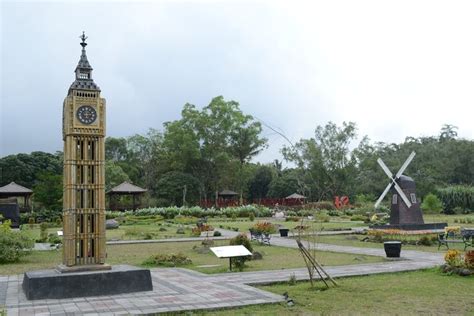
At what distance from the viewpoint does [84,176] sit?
33.7 feet

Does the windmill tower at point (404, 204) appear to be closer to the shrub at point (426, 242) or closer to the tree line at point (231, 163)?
the shrub at point (426, 242)

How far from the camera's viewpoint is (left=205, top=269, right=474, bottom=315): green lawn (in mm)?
8062

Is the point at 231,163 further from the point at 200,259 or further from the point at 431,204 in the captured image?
the point at 200,259

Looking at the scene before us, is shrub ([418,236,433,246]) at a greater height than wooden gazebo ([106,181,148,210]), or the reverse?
wooden gazebo ([106,181,148,210])

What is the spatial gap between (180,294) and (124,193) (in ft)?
130

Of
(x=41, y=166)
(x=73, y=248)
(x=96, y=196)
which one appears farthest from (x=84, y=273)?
(x=41, y=166)

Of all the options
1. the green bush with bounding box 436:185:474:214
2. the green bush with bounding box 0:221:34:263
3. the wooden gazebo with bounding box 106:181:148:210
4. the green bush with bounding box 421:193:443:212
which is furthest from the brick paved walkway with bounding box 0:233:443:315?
the green bush with bounding box 436:185:474:214

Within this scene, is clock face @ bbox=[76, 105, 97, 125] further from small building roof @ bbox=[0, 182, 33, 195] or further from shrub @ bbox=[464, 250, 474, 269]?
small building roof @ bbox=[0, 182, 33, 195]

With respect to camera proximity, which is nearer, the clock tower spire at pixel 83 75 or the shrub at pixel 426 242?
the clock tower spire at pixel 83 75

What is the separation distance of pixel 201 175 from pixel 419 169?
25.9 m

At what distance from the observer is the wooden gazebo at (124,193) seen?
155ft

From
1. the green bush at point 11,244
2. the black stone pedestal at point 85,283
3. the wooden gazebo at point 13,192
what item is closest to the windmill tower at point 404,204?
the green bush at point 11,244

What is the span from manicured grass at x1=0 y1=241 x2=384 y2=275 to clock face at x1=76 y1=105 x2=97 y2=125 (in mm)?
4996

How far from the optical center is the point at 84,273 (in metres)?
9.59
